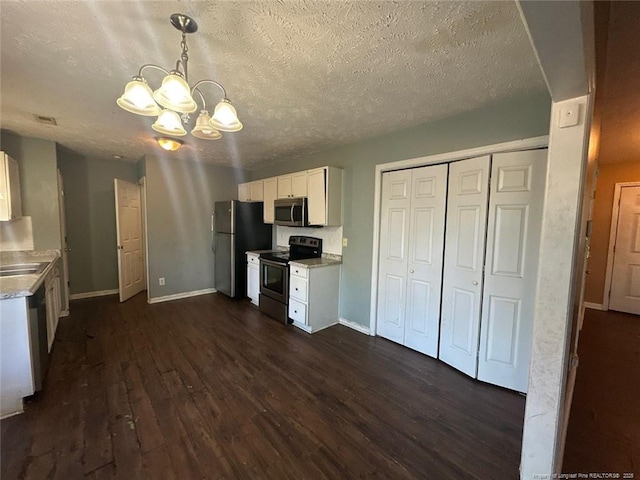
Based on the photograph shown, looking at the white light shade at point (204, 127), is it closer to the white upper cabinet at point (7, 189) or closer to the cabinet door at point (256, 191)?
the white upper cabinet at point (7, 189)

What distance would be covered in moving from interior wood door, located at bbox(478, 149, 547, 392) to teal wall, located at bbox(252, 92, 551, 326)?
0.83 feet

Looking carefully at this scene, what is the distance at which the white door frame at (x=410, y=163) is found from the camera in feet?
6.88

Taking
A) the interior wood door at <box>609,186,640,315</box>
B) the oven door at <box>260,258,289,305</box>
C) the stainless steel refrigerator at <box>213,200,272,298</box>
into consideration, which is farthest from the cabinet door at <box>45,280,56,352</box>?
the interior wood door at <box>609,186,640,315</box>

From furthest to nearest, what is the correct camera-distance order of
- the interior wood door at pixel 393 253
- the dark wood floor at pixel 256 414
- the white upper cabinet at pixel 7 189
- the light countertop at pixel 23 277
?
the interior wood door at pixel 393 253
the white upper cabinet at pixel 7 189
the light countertop at pixel 23 277
the dark wood floor at pixel 256 414

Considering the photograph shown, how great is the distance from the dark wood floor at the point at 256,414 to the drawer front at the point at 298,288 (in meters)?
0.51

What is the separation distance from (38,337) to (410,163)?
12.0 feet

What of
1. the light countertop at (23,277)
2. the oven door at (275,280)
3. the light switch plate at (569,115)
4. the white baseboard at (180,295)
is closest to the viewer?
the light switch plate at (569,115)

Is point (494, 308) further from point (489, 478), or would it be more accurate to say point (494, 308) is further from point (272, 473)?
point (272, 473)

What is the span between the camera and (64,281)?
3.80 m

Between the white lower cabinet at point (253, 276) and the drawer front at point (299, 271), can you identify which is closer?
the drawer front at point (299, 271)

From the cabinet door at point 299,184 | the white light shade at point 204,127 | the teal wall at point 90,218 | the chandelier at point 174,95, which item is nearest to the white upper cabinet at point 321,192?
the cabinet door at point 299,184

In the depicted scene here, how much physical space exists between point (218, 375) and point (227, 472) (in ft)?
3.33

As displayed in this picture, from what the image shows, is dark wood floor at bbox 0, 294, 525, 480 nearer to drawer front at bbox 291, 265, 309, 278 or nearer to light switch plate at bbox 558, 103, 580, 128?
drawer front at bbox 291, 265, 309, 278

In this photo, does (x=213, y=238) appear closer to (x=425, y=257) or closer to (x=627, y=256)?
(x=425, y=257)
